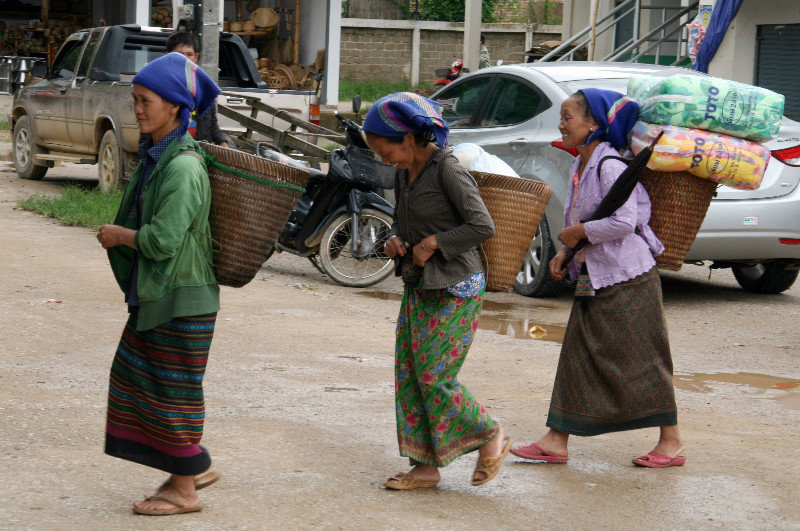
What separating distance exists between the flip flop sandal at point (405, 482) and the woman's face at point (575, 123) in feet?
4.94

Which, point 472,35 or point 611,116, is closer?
point 611,116

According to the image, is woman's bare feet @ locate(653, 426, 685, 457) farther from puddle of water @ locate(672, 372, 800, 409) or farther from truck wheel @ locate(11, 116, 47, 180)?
truck wheel @ locate(11, 116, 47, 180)

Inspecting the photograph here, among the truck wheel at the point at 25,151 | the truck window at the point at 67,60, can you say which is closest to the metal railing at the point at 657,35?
the truck window at the point at 67,60

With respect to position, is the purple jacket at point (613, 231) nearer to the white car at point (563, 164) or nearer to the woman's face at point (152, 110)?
the woman's face at point (152, 110)

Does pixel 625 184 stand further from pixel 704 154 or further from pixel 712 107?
pixel 712 107

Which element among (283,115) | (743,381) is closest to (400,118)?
(743,381)

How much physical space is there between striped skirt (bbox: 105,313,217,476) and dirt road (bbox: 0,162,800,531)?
0.72 feet

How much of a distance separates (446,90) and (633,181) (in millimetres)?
5522

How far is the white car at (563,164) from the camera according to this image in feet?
25.9

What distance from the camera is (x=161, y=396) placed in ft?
12.2

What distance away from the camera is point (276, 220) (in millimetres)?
3887

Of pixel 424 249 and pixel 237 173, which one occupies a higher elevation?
pixel 237 173

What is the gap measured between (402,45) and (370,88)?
6.10ft

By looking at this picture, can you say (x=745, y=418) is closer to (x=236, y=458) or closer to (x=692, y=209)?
(x=692, y=209)
